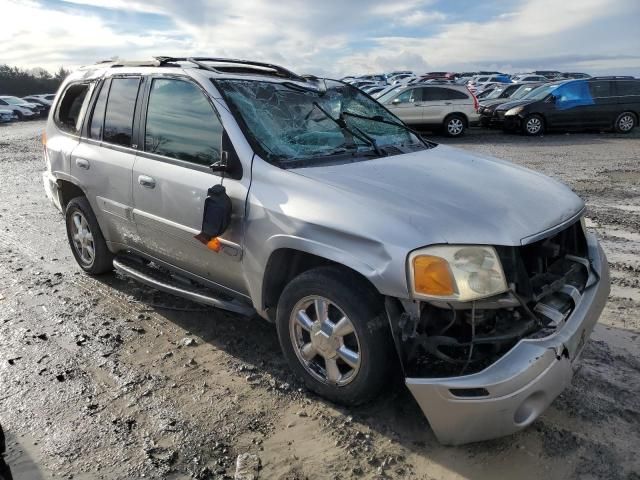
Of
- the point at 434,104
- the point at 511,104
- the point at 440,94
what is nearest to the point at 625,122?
the point at 511,104

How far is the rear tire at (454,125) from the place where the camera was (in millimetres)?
16312

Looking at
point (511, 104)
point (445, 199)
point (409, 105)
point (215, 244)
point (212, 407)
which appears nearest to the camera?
point (445, 199)

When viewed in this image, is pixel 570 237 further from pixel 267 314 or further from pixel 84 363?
pixel 84 363

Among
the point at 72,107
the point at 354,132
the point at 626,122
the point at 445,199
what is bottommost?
the point at 626,122

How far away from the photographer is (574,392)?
3039mm

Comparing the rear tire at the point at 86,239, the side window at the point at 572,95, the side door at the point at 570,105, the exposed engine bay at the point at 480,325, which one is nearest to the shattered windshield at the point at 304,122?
the exposed engine bay at the point at 480,325

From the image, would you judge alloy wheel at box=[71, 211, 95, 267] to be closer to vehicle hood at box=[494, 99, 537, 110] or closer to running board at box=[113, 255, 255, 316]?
running board at box=[113, 255, 255, 316]

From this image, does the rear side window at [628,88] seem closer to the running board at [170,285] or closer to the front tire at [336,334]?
the running board at [170,285]

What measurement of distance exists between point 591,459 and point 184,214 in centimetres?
269

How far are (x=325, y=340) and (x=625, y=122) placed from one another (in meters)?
16.9

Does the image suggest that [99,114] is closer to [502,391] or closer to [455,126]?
[502,391]

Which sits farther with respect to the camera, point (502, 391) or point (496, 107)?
point (496, 107)

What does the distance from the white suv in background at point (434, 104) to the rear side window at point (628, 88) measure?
169 inches

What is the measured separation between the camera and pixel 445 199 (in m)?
2.78
